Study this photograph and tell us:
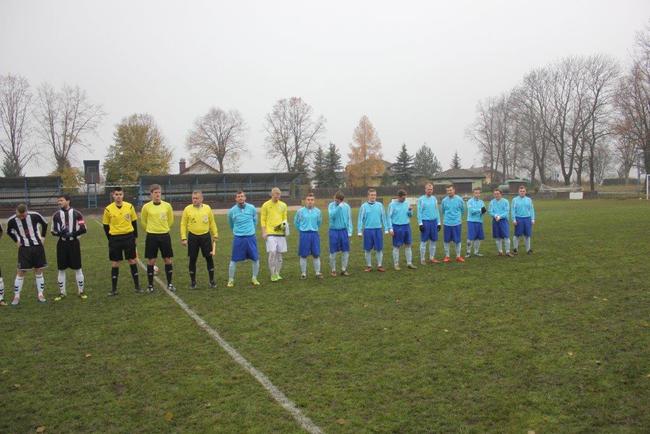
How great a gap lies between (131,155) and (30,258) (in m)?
62.3

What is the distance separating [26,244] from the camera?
9.57 metres

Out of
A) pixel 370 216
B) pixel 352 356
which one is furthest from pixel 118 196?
pixel 352 356

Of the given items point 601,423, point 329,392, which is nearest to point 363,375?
point 329,392

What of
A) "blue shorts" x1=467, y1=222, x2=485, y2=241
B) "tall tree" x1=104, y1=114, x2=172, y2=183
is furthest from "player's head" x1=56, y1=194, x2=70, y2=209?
"tall tree" x1=104, y1=114, x2=172, y2=183

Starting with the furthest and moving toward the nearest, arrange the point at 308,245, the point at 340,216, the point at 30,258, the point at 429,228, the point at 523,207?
the point at 523,207, the point at 429,228, the point at 340,216, the point at 308,245, the point at 30,258

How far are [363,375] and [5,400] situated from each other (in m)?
3.79

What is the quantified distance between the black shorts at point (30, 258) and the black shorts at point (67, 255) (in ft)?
1.05

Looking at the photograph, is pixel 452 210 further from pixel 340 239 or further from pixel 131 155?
pixel 131 155

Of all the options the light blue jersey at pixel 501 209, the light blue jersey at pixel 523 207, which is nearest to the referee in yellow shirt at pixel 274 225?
the light blue jersey at pixel 501 209

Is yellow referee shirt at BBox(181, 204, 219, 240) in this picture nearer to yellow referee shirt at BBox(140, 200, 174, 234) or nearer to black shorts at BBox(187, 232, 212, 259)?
black shorts at BBox(187, 232, 212, 259)

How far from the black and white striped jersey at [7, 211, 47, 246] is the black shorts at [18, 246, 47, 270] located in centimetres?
11

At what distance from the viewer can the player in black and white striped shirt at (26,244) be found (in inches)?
373

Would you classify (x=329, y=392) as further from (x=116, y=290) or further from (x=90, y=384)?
(x=116, y=290)

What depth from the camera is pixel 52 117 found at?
6000 cm
